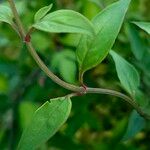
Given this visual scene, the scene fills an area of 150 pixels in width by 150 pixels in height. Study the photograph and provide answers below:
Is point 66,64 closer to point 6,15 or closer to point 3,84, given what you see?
point 3,84

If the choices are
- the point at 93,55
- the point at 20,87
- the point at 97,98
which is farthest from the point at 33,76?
the point at 93,55

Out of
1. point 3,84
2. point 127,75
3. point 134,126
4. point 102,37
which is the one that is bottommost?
point 3,84

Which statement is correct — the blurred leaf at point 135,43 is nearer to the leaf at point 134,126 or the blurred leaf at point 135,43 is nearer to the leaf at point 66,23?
the leaf at point 134,126


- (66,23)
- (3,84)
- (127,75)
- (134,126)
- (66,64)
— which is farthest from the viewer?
(3,84)

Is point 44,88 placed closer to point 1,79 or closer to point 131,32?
point 1,79

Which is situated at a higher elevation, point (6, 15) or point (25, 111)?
point (6, 15)

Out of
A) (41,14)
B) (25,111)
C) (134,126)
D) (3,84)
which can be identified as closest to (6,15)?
(41,14)

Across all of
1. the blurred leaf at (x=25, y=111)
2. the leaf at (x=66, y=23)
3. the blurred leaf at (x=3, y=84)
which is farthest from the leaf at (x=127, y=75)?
the blurred leaf at (x=3, y=84)

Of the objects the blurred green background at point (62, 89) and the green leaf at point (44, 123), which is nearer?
the green leaf at point (44, 123)
